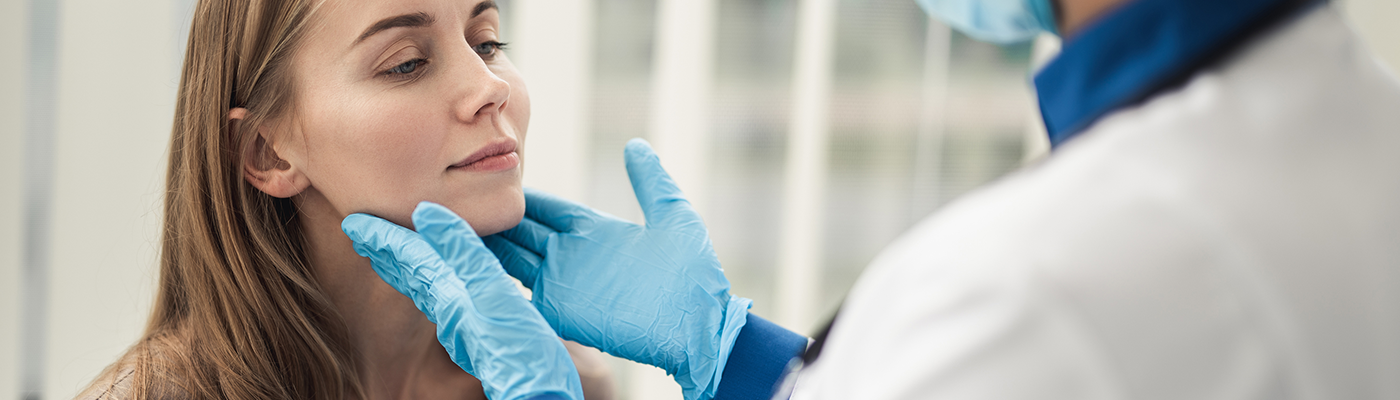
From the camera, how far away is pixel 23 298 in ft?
6.06

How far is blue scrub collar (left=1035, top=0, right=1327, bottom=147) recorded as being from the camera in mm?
463

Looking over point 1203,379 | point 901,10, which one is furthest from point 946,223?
point 901,10

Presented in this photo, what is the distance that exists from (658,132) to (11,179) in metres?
1.48

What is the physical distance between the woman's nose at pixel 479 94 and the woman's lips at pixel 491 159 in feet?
0.13

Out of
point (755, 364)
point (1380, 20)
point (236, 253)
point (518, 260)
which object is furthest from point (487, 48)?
point (1380, 20)

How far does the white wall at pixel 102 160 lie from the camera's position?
1.77m

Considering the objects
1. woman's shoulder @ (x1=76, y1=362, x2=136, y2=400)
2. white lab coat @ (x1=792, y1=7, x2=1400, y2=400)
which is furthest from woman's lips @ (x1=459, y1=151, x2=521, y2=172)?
white lab coat @ (x1=792, y1=7, x2=1400, y2=400)

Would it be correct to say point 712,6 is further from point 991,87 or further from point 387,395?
point 387,395

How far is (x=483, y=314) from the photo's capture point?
84 cm

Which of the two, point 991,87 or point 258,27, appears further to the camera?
point 991,87

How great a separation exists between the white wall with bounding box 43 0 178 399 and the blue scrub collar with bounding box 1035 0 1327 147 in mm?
1875

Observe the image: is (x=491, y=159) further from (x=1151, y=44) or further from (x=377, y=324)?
(x=1151, y=44)

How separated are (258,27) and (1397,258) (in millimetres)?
1092

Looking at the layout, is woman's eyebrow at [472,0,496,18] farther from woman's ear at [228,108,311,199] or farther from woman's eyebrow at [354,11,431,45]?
woman's ear at [228,108,311,199]
